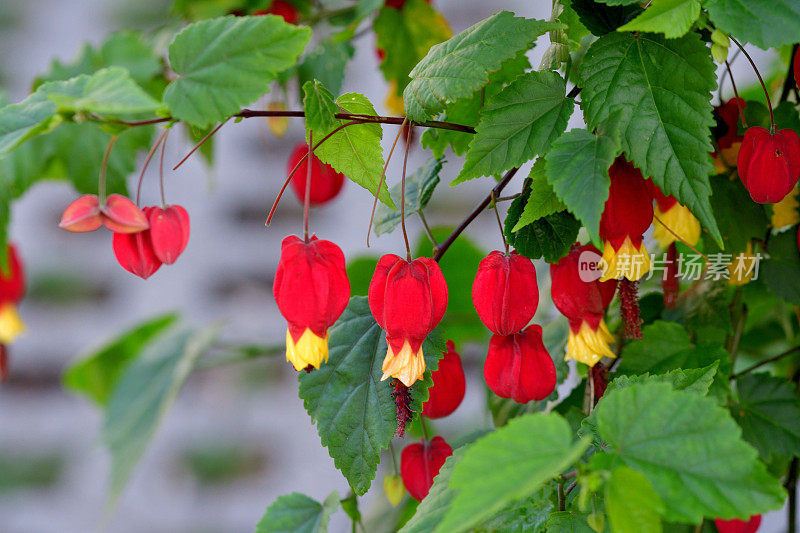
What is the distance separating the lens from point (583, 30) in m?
0.37

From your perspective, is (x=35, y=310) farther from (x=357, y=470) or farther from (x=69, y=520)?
(x=357, y=470)

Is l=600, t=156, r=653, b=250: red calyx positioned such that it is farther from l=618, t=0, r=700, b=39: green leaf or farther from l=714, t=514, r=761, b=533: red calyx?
l=714, t=514, r=761, b=533: red calyx

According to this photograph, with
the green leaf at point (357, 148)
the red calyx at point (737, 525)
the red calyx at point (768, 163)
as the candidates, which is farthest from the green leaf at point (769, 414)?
the green leaf at point (357, 148)

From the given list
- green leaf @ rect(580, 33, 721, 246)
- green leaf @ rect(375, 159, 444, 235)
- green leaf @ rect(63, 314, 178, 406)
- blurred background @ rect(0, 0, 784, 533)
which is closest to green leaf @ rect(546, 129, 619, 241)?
green leaf @ rect(580, 33, 721, 246)

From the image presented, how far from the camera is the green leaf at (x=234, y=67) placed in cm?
28

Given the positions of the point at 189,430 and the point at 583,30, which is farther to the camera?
the point at 189,430

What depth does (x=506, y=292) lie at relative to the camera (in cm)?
34

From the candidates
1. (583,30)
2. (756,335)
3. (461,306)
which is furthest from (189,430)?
(583,30)

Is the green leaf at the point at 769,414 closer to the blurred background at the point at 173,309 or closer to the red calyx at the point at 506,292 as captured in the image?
the red calyx at the point at 506,292

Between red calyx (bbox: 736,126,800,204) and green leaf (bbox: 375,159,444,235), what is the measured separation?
16 centimetres

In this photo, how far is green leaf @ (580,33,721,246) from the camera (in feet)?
0.91

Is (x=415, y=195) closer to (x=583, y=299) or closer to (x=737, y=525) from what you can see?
(x=583, y=299)

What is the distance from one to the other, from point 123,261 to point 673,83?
0.82ft

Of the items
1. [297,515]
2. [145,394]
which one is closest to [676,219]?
[297,515]
